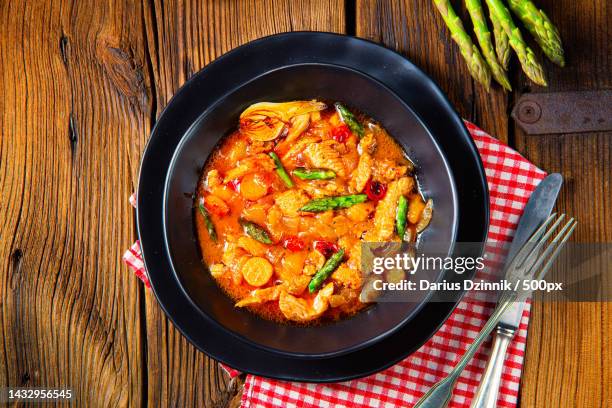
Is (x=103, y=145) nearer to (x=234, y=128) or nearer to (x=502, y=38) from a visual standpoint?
(x=234, y=128)

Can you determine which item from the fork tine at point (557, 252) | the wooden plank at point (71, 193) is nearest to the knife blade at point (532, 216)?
the fork tine at point (557, 252)

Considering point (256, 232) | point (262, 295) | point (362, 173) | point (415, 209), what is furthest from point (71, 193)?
point (415, 209)

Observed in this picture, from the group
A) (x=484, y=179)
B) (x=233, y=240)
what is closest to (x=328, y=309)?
(x=233, y=240)

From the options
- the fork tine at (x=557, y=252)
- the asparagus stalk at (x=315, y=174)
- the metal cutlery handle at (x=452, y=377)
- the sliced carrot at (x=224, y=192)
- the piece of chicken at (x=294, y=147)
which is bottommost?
the metal cutlery handle at (x=452, y=377)

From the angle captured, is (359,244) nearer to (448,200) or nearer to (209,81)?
(448,200)

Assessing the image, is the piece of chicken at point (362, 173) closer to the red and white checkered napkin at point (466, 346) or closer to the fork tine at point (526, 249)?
the red and white checkered napkin at point (466, 346)

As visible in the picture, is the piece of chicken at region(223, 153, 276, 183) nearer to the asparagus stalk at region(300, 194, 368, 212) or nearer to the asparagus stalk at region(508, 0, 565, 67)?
the asparagus stalk at region(300, 194, 368, 212)
